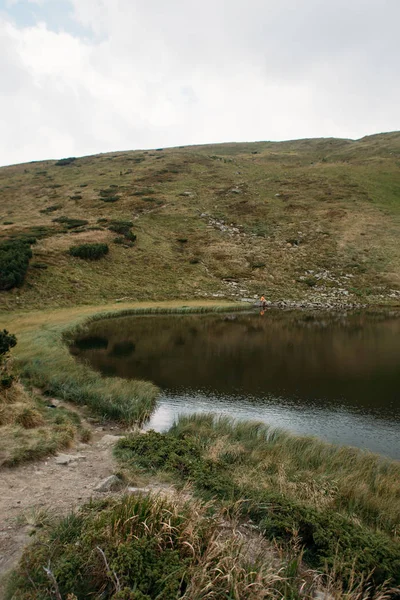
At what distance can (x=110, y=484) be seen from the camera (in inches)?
320

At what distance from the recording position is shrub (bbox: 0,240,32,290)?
3806cm

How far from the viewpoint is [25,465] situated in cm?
946

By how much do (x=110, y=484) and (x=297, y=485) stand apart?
167 inches

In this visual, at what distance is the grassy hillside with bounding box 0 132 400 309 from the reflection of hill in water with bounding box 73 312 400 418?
12226mm

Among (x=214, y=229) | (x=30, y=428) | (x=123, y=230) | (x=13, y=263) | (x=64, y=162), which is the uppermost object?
(x=64, y=162)

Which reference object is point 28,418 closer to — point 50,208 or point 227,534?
point 227,534

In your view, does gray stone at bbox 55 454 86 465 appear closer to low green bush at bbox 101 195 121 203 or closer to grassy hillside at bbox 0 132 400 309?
grassy hillside at bbox 0 132 400 309

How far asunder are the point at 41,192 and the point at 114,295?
174 ft

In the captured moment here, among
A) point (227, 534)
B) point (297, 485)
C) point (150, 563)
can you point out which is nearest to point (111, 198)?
point (297, 485)

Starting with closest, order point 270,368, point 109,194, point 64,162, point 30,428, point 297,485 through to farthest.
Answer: point 297,485
point 30,428
point 270,368
point 109,194
point 64,162

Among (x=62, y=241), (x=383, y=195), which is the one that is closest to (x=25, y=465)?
(x=62, y=241)

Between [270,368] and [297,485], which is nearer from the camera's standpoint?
[297,485]

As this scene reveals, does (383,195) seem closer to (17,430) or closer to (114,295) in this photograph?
(114,295)

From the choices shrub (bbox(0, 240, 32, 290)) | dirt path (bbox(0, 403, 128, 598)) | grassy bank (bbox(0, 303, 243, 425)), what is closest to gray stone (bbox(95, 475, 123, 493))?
dirt path (bbox(0, 403, 128, 598))
